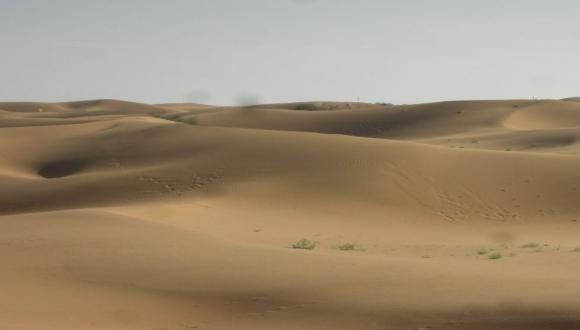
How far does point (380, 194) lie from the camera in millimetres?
22188

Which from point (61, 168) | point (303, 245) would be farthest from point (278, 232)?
point (61, 168)

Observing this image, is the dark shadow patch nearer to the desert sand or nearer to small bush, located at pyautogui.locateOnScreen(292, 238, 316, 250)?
Answer: the desert sand

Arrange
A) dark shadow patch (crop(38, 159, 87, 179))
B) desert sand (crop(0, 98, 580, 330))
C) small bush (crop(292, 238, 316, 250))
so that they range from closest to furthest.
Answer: desert sand (crop(0, 98, 580, 330)) < small bush (crop(292, 238, 316, 250)) < dark shadow patch (crop(38, 159, 87, 179))

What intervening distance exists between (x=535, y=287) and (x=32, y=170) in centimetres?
2614

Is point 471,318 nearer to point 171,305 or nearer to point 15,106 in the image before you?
point 171,305

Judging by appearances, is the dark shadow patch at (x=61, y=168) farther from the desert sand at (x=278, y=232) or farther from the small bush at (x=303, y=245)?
the small bush at (x=303, y=245)

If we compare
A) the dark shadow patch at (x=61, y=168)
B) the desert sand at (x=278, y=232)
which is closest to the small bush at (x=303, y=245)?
the desert sand at (x=278, y=232)

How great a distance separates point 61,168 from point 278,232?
1705cm

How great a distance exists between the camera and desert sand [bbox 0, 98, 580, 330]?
8.86 m

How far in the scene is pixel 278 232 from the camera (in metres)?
17.2

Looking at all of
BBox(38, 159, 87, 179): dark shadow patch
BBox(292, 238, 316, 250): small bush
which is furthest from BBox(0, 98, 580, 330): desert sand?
BBox(292, 238, 316, 250): small bush

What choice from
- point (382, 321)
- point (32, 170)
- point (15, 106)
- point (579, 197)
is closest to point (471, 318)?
point (382, 321)

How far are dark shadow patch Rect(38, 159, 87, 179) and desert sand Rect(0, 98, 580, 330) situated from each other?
0.42 feet

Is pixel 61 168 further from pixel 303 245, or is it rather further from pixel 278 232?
pixel 303 245
